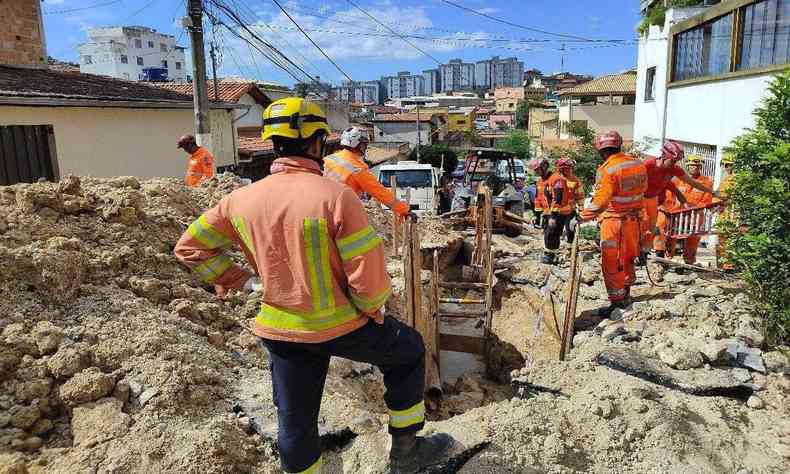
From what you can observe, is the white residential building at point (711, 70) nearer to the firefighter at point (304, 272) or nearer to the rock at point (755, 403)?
the rock at point (755, 403)

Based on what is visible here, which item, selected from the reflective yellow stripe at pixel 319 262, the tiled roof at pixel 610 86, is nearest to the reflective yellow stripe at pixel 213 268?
the reflective yellow stripe at pixel 319 262

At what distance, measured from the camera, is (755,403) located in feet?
11.9

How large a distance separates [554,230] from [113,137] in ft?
30.7

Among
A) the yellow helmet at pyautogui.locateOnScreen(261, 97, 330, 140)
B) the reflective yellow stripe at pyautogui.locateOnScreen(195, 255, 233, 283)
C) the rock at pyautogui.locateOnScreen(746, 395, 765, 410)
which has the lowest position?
the rock at pyautogui.locateOnScreen(746, 395, 765, 410)

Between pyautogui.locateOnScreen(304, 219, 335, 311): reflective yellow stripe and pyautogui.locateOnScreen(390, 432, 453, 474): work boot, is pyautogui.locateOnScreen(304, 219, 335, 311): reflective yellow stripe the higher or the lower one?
the higher one

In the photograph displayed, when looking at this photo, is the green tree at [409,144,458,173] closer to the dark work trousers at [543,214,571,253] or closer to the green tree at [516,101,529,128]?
the green tree at [516,101,529,128]

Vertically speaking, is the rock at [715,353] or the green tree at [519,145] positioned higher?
the green tree at [519,145]

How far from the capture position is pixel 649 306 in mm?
5238

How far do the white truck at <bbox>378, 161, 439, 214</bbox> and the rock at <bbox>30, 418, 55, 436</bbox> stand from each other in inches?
423

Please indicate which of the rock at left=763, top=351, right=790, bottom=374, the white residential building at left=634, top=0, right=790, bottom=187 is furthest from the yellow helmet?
the white residential building at left=634, top=0, right=790, bottom=187

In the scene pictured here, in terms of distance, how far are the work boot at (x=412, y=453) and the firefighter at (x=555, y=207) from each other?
5.65 m

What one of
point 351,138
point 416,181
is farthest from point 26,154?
point 416,181

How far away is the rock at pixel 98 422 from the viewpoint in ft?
9.07

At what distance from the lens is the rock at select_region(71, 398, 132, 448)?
2766 millimetres
